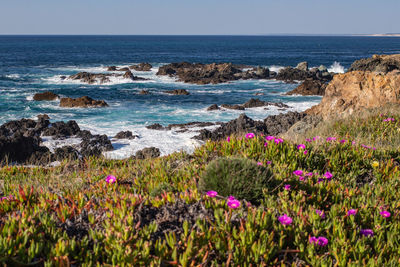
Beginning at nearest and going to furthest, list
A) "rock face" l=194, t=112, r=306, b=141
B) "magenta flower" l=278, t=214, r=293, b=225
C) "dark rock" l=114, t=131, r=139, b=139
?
"magenta flower" l=278, t=214, r=293, b=225
"dark rock" l=114, t=131, r=139, b=139
"rock face" l=194, t=112, r=306, b=141

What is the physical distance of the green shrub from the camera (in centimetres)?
420

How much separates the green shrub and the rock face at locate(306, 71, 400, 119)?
12.0 m

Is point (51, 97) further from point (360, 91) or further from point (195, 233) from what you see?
point (195, 233)

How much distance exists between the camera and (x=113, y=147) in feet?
61.0

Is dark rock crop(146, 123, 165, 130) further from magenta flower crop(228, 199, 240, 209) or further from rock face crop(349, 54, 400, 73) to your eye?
rock face crop(349, 54, 400, 73)

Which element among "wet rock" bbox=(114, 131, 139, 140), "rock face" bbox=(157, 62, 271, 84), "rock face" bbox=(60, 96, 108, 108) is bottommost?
"wet rock" bbox=(114, 131, 139, 140)

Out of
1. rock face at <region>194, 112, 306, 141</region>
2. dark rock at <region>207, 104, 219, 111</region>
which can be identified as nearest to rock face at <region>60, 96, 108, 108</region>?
dark rock at <region>207, 104, 219, 111</region>

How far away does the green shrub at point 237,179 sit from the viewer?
13.8ft

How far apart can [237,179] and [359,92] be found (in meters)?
15.6

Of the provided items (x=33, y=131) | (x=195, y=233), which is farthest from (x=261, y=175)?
(x=33, y=131)

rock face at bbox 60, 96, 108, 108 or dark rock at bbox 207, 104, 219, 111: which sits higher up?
rock face at bbox 60, 96, 108, 108

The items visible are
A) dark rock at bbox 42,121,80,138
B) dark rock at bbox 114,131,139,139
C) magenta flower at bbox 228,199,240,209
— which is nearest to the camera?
magenta flower at bbox 228,199,240,209

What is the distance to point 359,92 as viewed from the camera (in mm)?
17938

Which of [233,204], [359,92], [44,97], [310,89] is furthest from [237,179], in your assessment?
[310,89]
